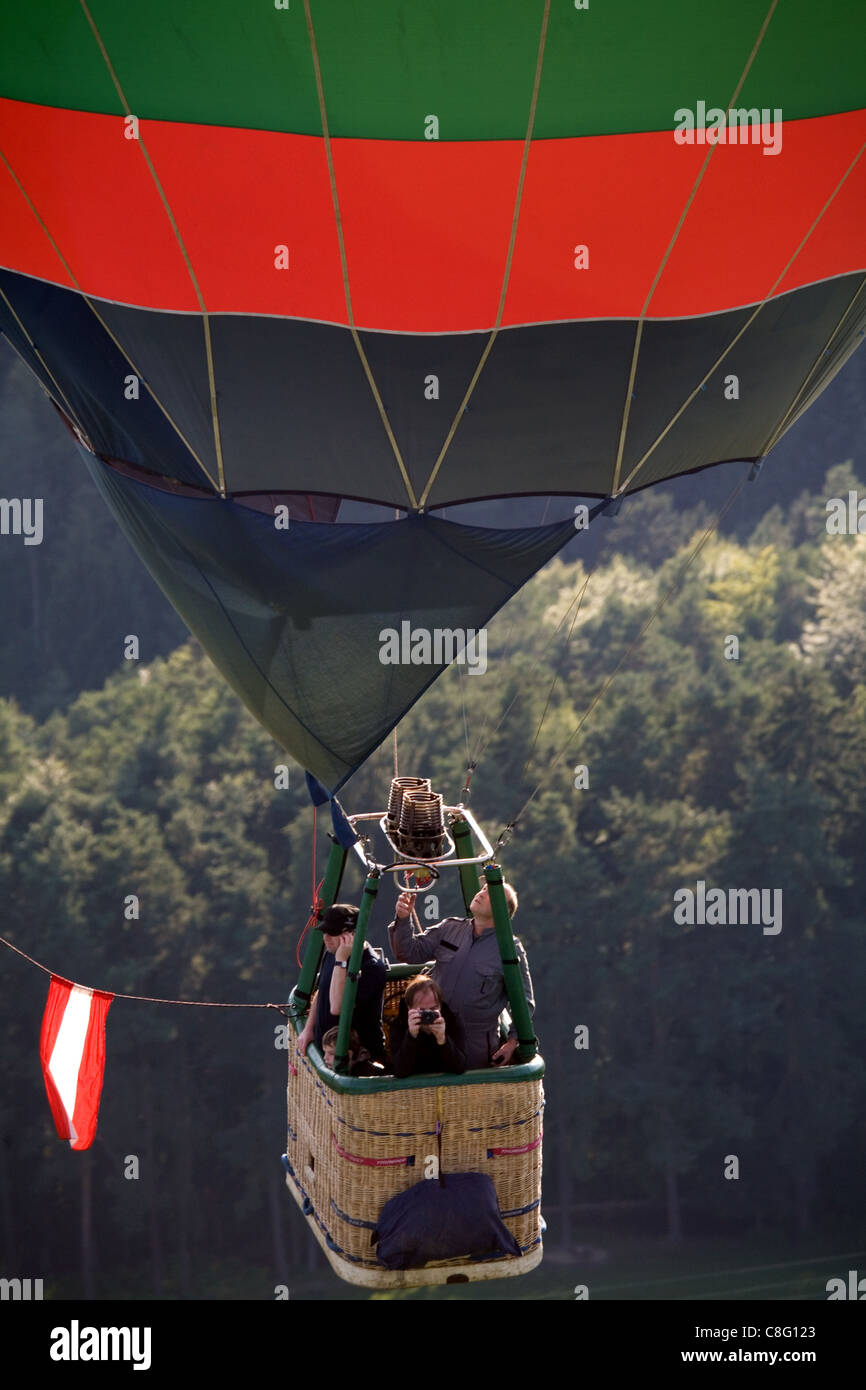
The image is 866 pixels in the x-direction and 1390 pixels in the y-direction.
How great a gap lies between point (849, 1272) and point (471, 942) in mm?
21940

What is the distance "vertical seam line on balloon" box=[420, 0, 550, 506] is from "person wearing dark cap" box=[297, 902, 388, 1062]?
5.55 feet

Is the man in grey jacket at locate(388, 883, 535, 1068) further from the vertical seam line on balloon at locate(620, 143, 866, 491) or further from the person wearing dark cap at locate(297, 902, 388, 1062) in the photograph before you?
the vertical seam line on balloon at locate(620, 143, 866, 491)

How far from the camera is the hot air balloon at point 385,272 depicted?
20.0 ft

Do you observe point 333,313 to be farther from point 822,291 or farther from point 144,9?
point 822,291

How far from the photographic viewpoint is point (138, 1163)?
2617 cm

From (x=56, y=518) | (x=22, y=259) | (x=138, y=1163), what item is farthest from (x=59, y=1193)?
(x=22, y=259)

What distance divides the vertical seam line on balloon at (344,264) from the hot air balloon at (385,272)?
12 millimetres

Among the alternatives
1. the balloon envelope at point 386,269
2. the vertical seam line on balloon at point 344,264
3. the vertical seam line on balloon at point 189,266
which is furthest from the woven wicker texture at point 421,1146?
the vertical seam line on balloon at point 189,266

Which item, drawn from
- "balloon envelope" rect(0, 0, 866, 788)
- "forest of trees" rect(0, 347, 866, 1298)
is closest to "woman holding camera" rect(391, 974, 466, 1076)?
"balloon envelope" rect(0, 0, 866, 788)

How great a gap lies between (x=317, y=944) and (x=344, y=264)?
2.66 m

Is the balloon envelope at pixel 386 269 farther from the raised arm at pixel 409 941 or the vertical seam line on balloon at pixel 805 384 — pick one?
the raised arm at pixel 409 941

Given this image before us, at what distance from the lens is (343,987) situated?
6.33m

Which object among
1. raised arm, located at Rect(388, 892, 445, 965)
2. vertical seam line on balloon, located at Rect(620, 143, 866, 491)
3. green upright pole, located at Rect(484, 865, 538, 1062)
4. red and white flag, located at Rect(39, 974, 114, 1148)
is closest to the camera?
green upright pole, located at Rect(484, 865, 538, 1062)

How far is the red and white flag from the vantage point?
7957 millimetres
